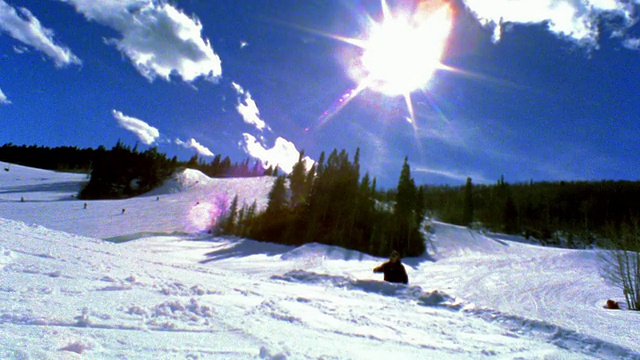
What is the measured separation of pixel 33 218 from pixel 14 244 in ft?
122

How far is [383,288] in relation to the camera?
864 cm

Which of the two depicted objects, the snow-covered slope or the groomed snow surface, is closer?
the groomed snow surface

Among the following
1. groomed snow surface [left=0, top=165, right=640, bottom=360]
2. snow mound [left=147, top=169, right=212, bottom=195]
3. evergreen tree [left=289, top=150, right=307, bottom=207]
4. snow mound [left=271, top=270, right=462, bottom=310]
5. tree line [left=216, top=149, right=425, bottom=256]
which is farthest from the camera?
snow mound [left=147, top=169, right=212, bottom=195]

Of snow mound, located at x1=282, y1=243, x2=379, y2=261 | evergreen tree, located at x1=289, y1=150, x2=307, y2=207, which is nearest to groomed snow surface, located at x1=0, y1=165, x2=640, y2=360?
snow mound, located at x1=282, y1=243, x2=379, y2=261

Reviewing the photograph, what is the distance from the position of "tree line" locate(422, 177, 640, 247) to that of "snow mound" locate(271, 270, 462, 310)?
2295 inches

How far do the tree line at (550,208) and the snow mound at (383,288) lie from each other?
5829 centimetres

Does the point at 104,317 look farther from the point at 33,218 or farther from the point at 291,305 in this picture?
the point at 33,218

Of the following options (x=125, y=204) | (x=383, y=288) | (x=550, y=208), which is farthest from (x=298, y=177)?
(x=550, y=208)

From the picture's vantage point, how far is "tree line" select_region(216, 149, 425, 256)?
1241 inches

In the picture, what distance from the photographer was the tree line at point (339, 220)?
31516 millimetres

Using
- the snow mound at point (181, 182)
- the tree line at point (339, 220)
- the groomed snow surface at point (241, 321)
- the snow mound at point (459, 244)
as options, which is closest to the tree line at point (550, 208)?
the snow mound at point (459, 244)

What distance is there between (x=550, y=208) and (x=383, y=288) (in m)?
87.8

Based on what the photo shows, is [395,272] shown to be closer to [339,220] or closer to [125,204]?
[339,220]

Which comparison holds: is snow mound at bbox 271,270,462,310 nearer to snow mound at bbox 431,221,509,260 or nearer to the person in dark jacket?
the person in dark jacket
